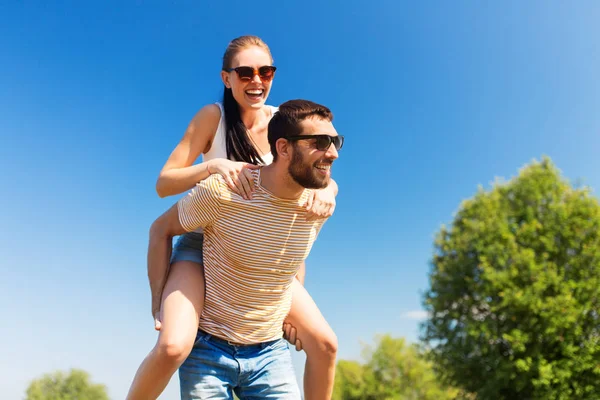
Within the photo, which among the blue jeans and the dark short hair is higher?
the dark short hair

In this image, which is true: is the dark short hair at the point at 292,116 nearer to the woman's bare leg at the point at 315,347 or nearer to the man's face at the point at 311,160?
the man's face at the point at 311,160

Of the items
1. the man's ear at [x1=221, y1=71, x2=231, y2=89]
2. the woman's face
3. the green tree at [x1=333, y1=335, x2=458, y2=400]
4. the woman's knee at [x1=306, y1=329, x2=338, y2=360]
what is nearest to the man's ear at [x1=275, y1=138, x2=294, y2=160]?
the woman's face

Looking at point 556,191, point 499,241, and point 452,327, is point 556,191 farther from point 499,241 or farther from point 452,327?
point 452,327

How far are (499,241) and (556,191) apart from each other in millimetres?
→ 3418

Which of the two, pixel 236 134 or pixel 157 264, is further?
pixel 236 134

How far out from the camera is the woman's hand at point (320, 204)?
3.51m

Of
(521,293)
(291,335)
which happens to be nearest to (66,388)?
(521,293)

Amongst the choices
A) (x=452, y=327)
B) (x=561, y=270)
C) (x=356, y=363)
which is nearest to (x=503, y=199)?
(x=561, y=270)

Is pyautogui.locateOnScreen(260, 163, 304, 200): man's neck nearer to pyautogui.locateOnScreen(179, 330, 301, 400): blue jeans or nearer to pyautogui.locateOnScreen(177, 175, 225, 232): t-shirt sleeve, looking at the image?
pyautogui.locateOnScreen(177, 175, 225, 232): t-shirt sleeve

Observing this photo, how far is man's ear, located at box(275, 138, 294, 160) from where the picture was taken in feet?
11.0

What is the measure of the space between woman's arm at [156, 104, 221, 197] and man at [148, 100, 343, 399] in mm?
198

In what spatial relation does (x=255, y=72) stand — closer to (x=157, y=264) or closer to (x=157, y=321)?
(x=157, y=264)

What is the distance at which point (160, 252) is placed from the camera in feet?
11.4

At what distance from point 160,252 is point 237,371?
92 cm
